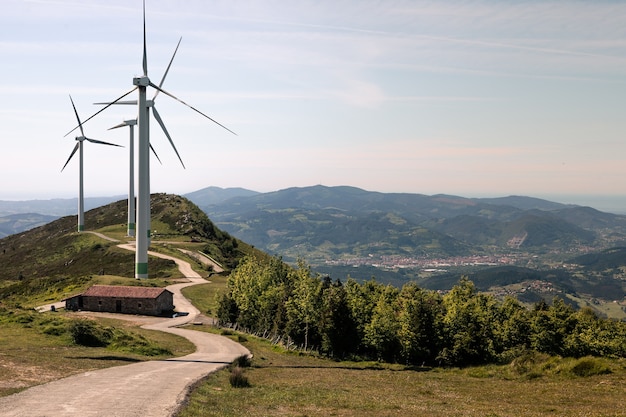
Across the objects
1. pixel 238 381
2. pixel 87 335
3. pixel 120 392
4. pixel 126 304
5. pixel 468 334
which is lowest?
pixel 126 304

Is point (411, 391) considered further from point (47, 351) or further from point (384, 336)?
point (47, 351)

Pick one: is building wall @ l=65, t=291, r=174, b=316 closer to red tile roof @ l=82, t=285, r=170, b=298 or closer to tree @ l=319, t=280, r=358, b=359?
red tile roof @ l=82, t=285, r=170, b=298

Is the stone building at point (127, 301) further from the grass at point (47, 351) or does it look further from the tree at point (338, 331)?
the tree at point (338, 331)

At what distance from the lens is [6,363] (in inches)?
1806

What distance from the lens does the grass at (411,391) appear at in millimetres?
38438

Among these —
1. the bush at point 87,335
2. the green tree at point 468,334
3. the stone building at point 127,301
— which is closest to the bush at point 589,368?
the green tree at point 468,334

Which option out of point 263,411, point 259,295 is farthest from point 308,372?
point 259,295

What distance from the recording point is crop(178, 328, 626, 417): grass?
3844 centimetres

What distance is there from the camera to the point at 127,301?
10556cm

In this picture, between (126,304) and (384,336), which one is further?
(126,304)

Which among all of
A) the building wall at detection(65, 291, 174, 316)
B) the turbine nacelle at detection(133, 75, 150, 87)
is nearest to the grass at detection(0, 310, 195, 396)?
the building wall at detection(65, 291, 174, 316)

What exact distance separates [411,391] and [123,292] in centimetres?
7569

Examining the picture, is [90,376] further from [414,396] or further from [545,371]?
[545,371]

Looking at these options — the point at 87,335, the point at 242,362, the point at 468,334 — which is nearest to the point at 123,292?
the point at 87,335
